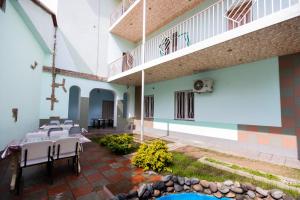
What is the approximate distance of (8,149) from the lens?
290 cm

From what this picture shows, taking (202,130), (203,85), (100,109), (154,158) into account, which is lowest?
(154,158)

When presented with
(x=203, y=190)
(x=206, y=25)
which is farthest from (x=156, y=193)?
(x=206, y=25)

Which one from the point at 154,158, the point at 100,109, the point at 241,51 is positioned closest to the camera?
the point at 154,158

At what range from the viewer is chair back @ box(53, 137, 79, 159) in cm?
332

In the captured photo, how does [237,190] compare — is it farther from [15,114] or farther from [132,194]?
[15,114]

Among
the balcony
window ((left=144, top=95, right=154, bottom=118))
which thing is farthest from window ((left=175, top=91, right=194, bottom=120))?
the balcony

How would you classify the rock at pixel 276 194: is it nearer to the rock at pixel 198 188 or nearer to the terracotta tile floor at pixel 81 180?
the rock at pixel 198 188

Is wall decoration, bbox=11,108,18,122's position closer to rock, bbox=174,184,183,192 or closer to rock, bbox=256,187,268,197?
rock, bbox=174,184,183,192

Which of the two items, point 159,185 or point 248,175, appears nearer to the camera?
point 159,185

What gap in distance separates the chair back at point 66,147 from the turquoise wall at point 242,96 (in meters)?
5.50

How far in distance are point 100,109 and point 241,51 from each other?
35.8 feet

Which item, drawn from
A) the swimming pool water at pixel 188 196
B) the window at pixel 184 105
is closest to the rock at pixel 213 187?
the swimming pool water at pixel 188 196

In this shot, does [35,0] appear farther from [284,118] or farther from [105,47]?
[284,118]

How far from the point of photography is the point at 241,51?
15.9ft
